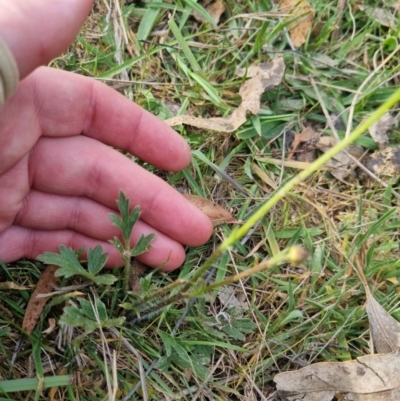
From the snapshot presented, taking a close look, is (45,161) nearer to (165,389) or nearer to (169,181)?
(169,181)

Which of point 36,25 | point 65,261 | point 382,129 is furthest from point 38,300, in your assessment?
point 382,129

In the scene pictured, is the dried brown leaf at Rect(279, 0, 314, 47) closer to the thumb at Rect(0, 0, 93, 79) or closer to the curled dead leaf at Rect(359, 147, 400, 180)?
the curled dead leaf at Rect(359, 147, 400, 180)

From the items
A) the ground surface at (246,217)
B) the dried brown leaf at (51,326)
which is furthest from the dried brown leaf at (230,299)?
the dried brown leaf at (51,326)

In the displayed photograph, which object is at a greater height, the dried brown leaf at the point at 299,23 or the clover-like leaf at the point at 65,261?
the dried brown leaf at the point at 299,23

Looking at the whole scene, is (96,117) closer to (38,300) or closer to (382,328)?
(38,300)

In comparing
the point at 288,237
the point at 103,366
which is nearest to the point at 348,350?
the point at 288,237

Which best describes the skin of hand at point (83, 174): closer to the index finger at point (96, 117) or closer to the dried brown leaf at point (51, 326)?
the index finger at point (96, 117)

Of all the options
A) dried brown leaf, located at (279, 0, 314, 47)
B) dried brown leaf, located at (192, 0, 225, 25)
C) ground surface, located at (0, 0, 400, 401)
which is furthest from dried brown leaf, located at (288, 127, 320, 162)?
dried brown leaf, located at (192, 0, 225, 25)
